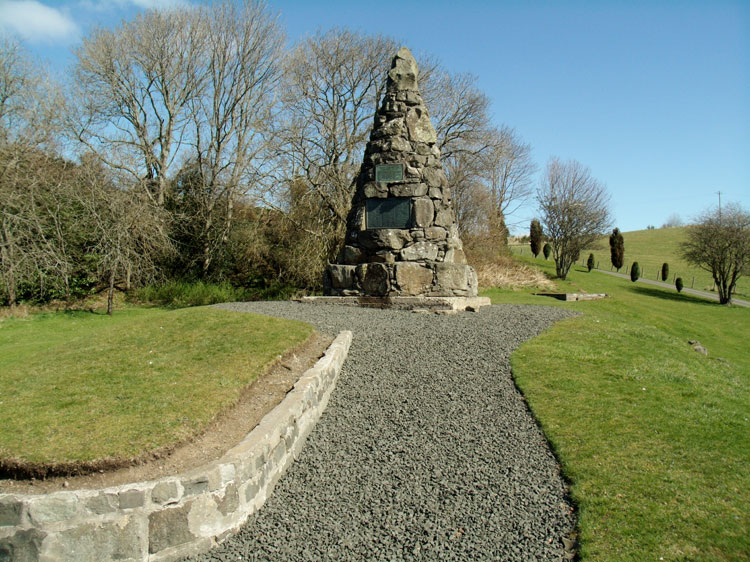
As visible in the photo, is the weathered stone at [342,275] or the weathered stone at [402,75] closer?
the weathered stone at [342,275]

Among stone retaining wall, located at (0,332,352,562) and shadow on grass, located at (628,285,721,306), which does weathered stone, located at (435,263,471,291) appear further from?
shadow on grass, located at (628,285,721,306)

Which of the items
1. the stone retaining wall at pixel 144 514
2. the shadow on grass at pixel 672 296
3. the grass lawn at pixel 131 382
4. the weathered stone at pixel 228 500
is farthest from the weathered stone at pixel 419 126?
the shadow on grass at pixel 672 296

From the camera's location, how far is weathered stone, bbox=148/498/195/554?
3574mm

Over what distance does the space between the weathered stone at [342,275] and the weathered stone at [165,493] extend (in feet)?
29.3

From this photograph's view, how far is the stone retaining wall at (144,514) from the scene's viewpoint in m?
3.34

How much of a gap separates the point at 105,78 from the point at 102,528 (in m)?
21.5

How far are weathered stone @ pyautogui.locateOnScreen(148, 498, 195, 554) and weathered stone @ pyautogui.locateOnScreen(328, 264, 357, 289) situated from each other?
8.90 meters

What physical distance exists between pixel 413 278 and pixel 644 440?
7197mm

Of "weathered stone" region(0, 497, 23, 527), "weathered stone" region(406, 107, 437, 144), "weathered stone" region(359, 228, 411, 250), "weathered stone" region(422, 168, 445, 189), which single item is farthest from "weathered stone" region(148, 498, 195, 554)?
"weathered stone" region(406, 107, 437, 144)

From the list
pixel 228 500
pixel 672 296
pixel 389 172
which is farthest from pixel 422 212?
pixel 672 296

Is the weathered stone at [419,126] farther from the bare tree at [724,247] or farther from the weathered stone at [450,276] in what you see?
the bare tree at [724,247]

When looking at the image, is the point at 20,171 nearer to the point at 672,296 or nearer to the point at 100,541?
the point at 100,541

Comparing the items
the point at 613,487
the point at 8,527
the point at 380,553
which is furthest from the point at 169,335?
the point at 613,487

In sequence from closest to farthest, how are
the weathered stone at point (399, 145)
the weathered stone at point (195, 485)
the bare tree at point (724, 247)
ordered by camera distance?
1. the weathered stone at point (195, 485)
2. the weathered stone at point (399, 145)
3. the bare tree at point (724, 247)
